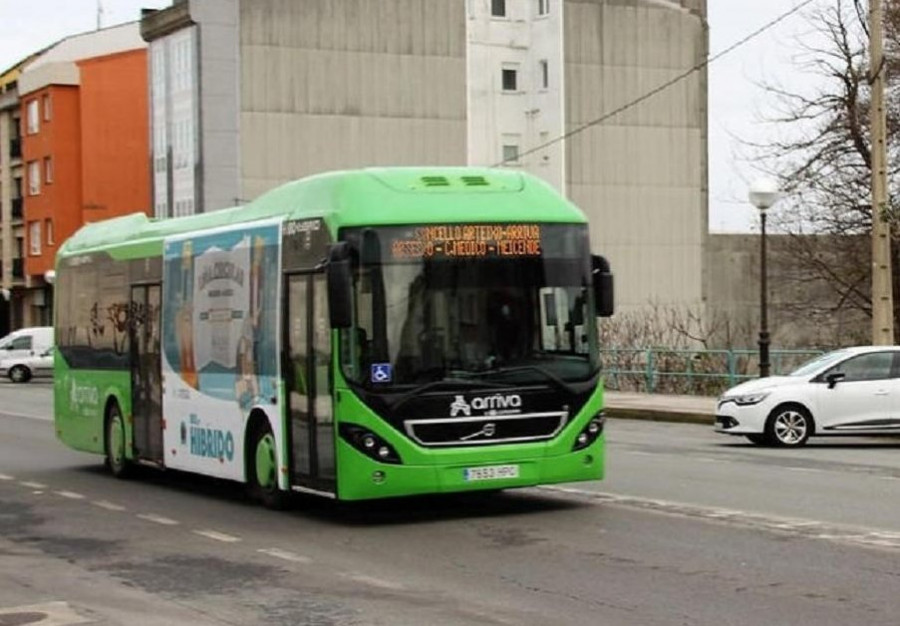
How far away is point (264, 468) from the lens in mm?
14977

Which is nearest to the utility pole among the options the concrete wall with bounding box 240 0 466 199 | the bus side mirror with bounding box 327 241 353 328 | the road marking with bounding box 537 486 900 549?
the road marking with bounding box 537 486 900 549

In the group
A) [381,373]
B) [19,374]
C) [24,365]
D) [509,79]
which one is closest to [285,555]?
[381,373]

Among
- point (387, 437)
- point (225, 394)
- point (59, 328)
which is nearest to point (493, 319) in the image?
point (387, 437)

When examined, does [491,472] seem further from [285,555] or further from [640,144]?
[640,144]

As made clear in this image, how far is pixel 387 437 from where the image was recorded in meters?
13.2

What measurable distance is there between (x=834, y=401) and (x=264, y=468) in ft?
34.2

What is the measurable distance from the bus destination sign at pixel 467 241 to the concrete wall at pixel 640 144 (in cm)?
5613

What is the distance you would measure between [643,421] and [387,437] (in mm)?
18009

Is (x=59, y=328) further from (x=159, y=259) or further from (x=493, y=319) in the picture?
(x=493, y=319)

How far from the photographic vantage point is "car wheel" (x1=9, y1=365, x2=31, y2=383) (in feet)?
196

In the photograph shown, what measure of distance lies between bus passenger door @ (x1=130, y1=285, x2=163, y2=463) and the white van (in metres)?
43.0

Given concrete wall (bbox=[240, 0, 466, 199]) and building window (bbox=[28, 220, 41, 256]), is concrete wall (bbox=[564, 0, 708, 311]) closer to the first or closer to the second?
concrete wall (bbox=[240, 0, 466, 199])

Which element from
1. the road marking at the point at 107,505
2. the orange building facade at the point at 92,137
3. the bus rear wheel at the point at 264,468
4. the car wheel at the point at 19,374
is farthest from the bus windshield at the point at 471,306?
the orange building facade at the point at 92,137

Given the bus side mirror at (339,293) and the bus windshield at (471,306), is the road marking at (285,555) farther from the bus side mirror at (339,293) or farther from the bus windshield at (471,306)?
the bus side mirror at (339,293)
